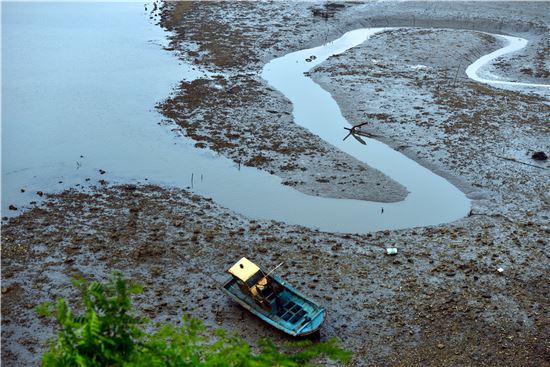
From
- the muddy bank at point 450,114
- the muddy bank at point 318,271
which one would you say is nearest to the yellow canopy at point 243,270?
the muddy bank at point 318,271

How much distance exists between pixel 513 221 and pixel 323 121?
1161 centimetres

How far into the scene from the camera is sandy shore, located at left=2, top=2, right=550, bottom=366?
15.6 m

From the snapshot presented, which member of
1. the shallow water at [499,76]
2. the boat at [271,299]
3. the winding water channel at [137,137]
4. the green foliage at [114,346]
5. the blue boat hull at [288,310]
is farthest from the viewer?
the shallow water at [499,76]

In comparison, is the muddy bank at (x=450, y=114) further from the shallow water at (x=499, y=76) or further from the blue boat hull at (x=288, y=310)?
the blue boat hull at (x=288, y=310)

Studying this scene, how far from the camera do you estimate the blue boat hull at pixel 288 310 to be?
1470 cm

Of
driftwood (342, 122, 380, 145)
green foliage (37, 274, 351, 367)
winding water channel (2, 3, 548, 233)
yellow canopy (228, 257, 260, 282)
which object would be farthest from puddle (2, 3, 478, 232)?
green foliage (37, 274, 351, 367)

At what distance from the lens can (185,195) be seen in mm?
22266

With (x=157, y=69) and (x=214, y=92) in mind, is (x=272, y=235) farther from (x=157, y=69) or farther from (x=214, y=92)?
(x=157, y=69)

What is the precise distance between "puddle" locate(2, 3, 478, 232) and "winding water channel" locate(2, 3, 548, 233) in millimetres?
49

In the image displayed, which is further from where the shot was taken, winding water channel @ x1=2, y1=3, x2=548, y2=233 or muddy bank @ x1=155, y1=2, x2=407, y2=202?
muddy bank @ x1=155, y1=2, x2=407, y2=202

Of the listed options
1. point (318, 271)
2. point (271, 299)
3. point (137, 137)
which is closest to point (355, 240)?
point (318, 271)

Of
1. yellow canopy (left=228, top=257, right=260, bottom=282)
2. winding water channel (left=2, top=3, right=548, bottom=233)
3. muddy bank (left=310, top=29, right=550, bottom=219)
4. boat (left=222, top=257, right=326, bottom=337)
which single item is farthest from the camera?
muddy bank (left=310, top=29, right=550, bottom=219)

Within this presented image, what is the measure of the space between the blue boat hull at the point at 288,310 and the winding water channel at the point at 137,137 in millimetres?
5184

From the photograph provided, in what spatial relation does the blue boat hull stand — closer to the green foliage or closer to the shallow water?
the green foliage
